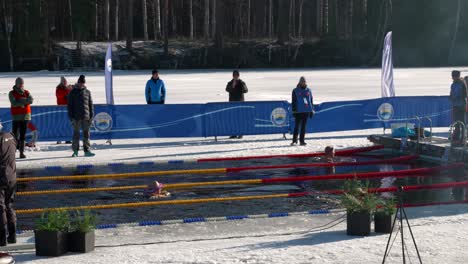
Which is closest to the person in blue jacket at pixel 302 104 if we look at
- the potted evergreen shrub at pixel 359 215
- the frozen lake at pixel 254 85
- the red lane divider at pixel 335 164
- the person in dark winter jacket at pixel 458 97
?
the red lane divider at pixel 335 164

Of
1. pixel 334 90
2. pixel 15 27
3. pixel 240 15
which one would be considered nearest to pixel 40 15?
pixel 15 27

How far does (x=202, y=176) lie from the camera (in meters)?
16.3

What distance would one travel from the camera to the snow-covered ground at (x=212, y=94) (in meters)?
19.2

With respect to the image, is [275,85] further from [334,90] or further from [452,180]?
[452,180]

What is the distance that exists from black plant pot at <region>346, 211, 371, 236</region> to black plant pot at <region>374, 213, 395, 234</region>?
0.59 feet

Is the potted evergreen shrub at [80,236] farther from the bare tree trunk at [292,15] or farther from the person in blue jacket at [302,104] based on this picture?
the bare tree trunk at [292,15]

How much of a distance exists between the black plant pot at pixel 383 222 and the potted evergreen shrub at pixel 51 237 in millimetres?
3888

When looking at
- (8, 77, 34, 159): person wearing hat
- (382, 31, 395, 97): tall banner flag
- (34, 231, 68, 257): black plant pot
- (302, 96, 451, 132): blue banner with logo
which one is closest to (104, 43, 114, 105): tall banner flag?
(8, 77, 34, 159): person wearing hat

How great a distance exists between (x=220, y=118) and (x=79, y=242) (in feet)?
40.1

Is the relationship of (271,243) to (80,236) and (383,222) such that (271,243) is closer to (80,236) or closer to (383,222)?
(383,222)

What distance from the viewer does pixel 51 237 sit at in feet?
31.5

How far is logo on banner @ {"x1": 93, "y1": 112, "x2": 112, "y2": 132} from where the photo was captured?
828 inches

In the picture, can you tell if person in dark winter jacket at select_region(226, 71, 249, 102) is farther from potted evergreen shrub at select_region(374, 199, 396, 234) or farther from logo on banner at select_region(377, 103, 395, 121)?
potted evergreen shrub at select_region(374, 199, 396, 234)

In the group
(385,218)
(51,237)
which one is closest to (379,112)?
(385,218)
